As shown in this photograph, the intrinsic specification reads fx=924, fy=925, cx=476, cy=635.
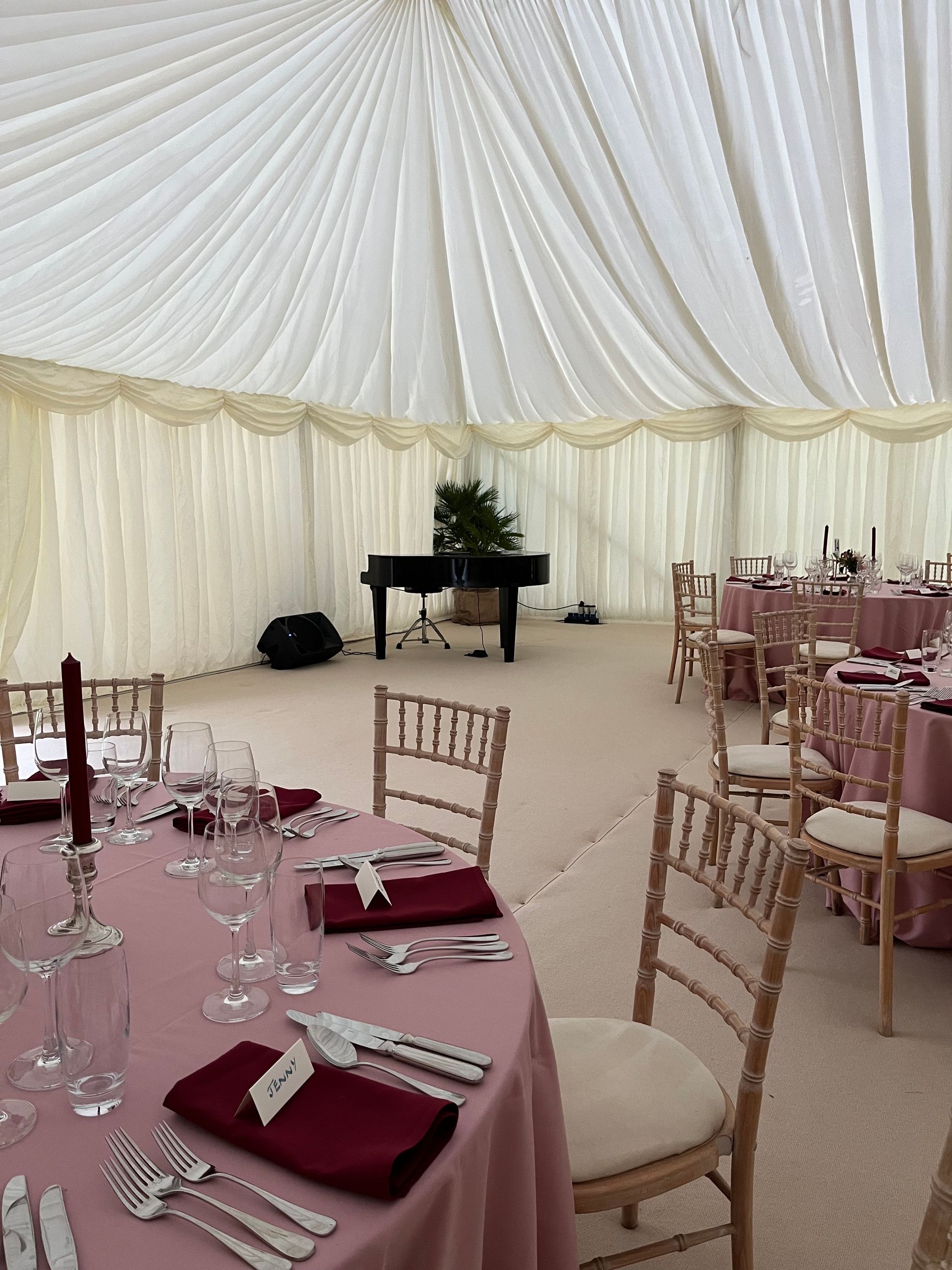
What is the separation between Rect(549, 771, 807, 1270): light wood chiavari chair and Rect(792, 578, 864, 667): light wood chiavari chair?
15.8ft

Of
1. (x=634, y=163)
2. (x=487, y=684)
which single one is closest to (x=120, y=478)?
(x=487, y=684)

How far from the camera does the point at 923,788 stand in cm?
339

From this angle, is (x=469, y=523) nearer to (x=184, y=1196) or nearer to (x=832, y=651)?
(x=832, y=651)

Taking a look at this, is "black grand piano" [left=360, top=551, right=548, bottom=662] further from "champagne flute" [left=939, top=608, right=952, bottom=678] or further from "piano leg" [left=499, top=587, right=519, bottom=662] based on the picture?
"champagne flute" [left=939, top=608, right=952, bottom=678]

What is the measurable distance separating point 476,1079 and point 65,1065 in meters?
0.51

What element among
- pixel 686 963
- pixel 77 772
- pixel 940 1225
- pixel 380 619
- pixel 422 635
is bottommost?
pixel 686 963

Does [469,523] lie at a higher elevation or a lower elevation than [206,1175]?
higher

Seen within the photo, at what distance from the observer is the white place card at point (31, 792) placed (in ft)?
7.14

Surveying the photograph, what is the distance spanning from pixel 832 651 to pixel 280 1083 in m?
6.30

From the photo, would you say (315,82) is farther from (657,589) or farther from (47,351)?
(657,589)

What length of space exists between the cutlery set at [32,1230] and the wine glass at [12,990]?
0.33ft

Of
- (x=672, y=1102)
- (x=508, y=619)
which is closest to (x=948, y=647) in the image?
(x=672, y=1102)

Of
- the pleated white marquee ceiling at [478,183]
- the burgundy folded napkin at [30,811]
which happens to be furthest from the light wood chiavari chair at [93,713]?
the pleated white marquee ceiling at [478,183]

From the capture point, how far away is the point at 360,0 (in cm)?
456
